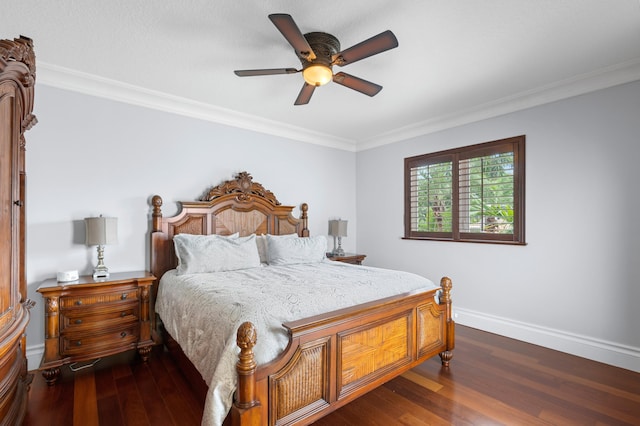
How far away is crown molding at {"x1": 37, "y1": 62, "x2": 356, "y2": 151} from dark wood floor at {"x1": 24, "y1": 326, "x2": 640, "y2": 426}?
8.22 feet

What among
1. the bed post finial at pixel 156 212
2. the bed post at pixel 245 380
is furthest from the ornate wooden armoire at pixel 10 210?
the bed post finial at pixel 156 212

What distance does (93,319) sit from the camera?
2586 mm

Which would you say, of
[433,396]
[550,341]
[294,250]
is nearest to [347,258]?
[294,250]

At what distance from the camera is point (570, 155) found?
3043 millimetres

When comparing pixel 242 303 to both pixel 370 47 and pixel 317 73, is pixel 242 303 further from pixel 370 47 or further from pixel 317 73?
pixel 370 47

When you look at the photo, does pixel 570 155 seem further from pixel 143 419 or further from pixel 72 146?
pixel 72 146

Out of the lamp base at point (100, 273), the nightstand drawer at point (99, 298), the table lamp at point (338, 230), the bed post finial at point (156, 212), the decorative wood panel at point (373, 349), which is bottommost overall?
the decorative wood panel at point (373, 349)

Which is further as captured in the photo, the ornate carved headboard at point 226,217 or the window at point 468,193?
the window at point 468,193

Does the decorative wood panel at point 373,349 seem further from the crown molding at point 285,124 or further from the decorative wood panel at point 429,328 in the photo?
the crown molding at point 285,124

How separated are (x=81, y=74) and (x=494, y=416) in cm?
421

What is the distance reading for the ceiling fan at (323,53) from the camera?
183 centimetres

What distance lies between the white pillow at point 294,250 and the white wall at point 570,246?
1664 mm

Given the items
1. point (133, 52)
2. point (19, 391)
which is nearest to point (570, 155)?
point (133, 52)

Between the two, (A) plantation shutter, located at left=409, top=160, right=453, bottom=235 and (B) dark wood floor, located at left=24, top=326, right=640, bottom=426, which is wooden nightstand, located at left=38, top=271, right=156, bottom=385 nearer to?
(B) dark wood floor, located at left=24, top=326, right=640, bottom=426
